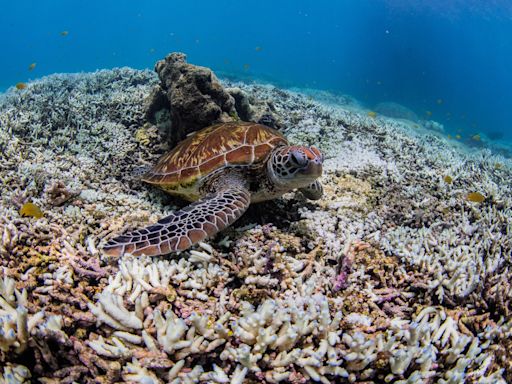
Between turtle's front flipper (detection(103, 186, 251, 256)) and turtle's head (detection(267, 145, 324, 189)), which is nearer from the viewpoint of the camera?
turtle's front flipper (detection(103, 186, 251, 256))

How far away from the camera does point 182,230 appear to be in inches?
95.7

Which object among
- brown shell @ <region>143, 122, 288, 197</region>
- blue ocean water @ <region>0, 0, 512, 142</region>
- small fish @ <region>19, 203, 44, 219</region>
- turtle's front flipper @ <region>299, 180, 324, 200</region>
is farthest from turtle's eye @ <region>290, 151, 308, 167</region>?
blue ocean water @ <region>0, 0, 512, 142</region>

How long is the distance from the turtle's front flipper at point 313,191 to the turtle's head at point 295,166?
581mm

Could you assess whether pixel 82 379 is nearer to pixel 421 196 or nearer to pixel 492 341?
pixel 492 341

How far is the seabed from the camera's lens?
1.67 m

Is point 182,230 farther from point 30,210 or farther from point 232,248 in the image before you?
point 30,210

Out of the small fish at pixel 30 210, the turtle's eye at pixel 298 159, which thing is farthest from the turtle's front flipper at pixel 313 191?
the small fish at pixel 30 210

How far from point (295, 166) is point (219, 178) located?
3.05 ft

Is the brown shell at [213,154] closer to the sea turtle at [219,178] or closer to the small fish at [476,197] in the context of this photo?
the sea turtle at [219,178]

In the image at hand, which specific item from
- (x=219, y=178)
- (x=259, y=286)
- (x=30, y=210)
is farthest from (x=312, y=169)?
(x=30, y=210)

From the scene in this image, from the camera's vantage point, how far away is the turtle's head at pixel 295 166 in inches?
112

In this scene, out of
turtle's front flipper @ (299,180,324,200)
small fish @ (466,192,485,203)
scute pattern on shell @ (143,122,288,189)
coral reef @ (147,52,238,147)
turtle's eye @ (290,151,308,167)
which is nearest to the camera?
turtle's eye @ (290,151,308,167)

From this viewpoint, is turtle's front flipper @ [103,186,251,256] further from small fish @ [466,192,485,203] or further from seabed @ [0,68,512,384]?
small fish @ [466,192,485,203]

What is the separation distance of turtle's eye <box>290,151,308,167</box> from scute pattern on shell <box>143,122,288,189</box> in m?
0.53
